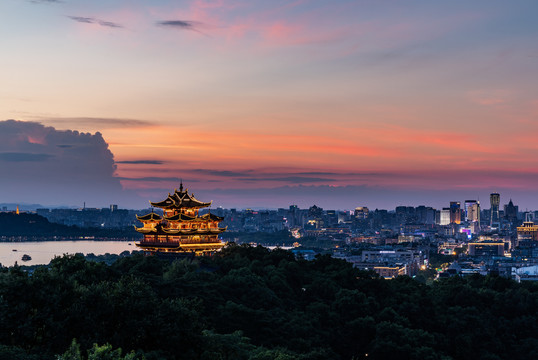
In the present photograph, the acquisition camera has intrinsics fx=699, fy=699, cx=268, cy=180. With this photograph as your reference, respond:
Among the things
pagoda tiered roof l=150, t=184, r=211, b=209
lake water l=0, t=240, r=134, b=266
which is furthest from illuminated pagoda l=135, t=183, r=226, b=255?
lake water l=0, t=240, r=134, b=266

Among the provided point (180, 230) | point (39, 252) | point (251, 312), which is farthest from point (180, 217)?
point (39, 252)

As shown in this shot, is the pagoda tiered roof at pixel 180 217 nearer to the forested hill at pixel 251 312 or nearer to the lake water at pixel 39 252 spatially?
the forested hill at pixel 251 312

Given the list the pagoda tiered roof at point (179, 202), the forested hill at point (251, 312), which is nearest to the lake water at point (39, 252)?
the pagoda tiered roof at point (179, 202)

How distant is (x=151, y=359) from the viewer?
16.8 meters

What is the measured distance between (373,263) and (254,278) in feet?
267

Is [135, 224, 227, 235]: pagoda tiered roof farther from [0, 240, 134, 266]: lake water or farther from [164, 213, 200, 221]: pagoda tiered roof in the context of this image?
[0, 240, 134, 266]: lake water

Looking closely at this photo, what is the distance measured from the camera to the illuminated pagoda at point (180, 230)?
150 feet

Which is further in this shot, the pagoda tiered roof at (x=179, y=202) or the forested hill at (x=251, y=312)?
the pagoda tiered roof at (x=179, y=202)

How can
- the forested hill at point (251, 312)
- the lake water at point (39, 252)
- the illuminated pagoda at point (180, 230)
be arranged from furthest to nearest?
the lake water at point (39, 252) < the illuminated pagoda at point (180, 230) < the forested hill at point (251, 312)

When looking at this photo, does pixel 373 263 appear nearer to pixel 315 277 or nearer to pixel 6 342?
pixel 315 277

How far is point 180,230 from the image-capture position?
45.8 metres

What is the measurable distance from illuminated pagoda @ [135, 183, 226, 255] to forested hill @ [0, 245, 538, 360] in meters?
2.65

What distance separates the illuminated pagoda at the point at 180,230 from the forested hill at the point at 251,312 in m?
2.65

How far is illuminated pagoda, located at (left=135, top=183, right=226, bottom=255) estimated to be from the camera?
150ft
